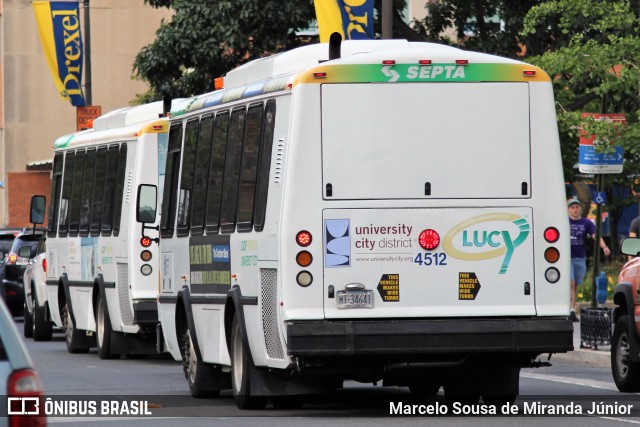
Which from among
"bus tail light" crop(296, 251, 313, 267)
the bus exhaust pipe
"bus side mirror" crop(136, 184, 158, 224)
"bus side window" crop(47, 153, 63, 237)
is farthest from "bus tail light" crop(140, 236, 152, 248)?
"bus tail light" crop(296, 251, 313, 267)

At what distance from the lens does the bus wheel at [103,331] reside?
73.4 feet

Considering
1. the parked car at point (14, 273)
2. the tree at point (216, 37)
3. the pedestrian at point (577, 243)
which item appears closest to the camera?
the pedestrian at point (577, 243)

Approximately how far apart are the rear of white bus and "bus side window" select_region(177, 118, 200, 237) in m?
3.04

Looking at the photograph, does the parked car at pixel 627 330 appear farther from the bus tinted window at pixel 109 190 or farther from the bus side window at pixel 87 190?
the bus side window at pixel 87 190

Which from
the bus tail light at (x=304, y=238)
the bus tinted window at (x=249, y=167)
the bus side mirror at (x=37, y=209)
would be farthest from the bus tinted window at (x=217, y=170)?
the bus side mirror at (x=37, y=209)

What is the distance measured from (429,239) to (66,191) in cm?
1260

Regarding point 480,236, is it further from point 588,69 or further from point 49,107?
point 49,107

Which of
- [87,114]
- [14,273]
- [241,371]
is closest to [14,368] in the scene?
[241,371]

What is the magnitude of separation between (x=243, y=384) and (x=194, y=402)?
1.25m

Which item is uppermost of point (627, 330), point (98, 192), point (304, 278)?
point (98, 192)

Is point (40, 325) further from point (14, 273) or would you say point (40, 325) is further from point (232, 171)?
point (232, 171)

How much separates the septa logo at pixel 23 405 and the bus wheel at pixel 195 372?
8.93 meters

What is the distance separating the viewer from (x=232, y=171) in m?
15.0

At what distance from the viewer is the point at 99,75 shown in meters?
68.6
